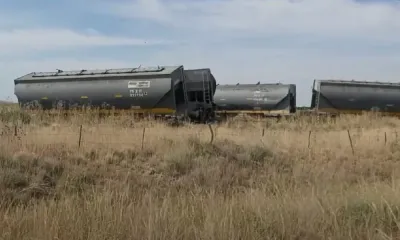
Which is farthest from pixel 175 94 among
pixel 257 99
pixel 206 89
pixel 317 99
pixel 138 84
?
pixel 317 99

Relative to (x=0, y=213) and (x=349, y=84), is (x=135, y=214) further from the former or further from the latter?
(x=349, y=84)

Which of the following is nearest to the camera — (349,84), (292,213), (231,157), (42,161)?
(292,213)

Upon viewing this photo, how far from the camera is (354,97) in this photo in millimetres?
31422

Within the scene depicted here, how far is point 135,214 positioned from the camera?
16.9 feet

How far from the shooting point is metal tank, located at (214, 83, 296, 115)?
3269 cm

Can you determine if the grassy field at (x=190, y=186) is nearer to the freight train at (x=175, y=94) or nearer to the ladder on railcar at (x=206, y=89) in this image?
the freight train at (x=175, y=94)

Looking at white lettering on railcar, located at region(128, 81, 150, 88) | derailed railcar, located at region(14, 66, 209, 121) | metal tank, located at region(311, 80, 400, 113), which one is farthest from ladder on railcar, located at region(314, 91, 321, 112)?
white lettering on railcar, located at region(128, 81, 150, 88)

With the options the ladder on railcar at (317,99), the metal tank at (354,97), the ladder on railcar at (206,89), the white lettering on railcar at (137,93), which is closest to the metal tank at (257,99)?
the ladder on railcar at (317,99)

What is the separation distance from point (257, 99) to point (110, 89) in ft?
39.4

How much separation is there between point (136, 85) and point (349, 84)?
49.0 ft

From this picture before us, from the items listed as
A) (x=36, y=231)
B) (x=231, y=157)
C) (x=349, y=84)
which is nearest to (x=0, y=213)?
(x=36, y=231)

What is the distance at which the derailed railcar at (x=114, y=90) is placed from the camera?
961 inches

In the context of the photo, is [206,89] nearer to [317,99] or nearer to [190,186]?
Answer: [317,99]

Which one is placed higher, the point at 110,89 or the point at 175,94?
the point at 110,89
